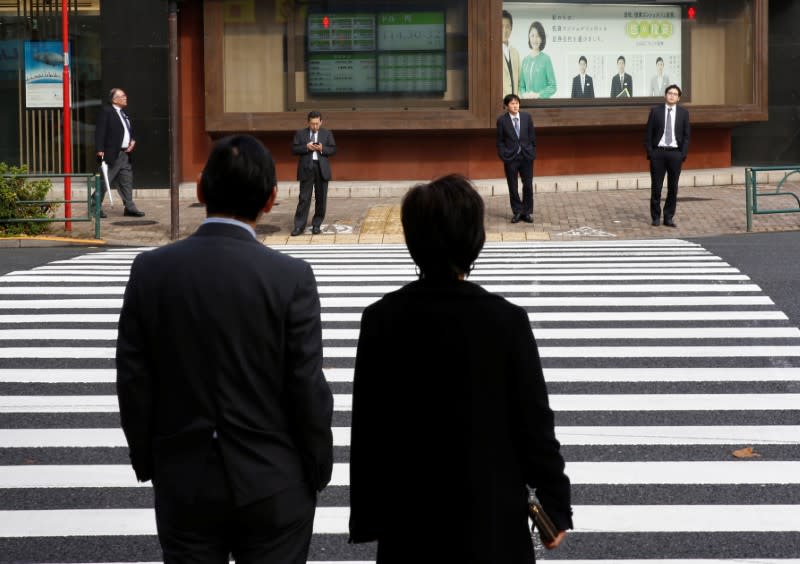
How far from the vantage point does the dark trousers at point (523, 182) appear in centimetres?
2002

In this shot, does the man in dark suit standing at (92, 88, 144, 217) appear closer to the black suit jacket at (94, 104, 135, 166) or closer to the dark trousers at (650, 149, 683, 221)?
the black suit jacket at (94, 104, 135, 166)

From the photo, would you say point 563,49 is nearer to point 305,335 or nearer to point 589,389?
point 589,389

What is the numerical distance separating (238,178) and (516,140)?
55.0 ft

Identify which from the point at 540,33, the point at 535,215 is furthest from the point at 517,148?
the point at 540,33

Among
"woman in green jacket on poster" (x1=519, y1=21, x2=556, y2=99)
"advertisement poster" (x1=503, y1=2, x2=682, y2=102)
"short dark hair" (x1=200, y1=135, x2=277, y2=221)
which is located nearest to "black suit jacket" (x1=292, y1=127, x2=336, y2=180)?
"advertisement poster" (x1=503, y1=2, x2=682, y2=102)

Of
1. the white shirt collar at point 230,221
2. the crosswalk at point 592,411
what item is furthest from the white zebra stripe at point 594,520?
the white shirt collar at point 230,221

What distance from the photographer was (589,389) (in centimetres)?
A: 915

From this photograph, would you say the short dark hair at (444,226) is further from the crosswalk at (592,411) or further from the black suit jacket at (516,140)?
the black suit jacket at (516,140)

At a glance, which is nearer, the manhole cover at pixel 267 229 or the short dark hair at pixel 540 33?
the manhole cover at pixel 267 229

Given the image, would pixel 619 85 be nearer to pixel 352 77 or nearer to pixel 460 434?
pixel 352 77

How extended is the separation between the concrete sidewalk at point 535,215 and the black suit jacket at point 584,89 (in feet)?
4.72

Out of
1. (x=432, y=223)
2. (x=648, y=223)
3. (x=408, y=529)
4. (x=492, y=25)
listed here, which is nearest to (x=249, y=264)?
(x=432, y=223)

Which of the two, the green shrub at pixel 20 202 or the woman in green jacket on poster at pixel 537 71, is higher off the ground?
the woman in green jacket on poster at pixel 537 71

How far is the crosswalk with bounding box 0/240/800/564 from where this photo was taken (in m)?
6.18
